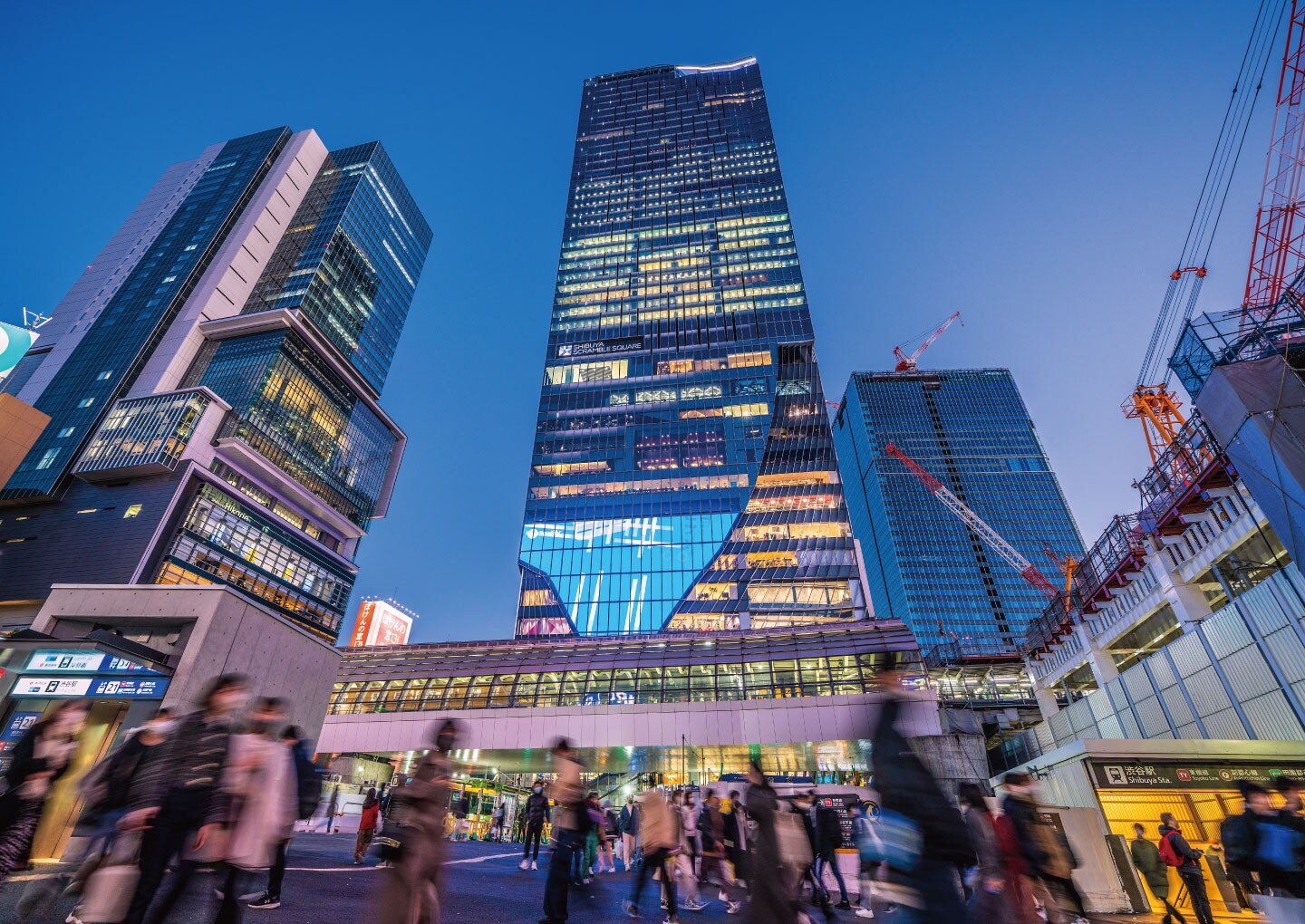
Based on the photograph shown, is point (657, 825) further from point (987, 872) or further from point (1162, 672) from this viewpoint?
point (1162, 672)

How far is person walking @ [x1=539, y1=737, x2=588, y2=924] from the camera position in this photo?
6438 millimetres

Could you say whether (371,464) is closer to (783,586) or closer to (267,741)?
(783,586)

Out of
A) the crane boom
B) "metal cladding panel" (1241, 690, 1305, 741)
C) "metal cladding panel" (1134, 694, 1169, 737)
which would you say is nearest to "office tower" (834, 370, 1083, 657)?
the crane boom

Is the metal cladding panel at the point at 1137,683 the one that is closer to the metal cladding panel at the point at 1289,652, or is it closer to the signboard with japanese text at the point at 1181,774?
the metal cladding panel at the point at 1289,652

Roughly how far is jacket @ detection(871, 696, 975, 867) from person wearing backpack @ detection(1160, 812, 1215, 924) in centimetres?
869

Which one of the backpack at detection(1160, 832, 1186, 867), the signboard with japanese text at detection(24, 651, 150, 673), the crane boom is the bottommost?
the backpack at detection(1160, 832, 1186, 867)

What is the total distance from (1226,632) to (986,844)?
73.7 feet

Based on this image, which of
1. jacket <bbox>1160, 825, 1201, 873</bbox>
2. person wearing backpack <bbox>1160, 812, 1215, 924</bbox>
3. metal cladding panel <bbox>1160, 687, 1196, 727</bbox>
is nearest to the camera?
person wearing backpack <bbox>1160, 812, 1215, 924</bbox>

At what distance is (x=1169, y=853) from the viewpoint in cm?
1001

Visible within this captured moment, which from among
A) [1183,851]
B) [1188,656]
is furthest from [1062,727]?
[1183,851]

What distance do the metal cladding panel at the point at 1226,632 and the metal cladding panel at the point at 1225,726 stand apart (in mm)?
1939

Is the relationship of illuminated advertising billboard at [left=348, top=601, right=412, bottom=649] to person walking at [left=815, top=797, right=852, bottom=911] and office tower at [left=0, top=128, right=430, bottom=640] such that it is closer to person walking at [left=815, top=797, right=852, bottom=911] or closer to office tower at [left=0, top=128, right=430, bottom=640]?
office tower at [left=0, top=128, right=430, bottom=640]

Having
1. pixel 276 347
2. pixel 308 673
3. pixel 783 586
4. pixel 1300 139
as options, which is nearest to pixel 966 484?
pixel 783 586

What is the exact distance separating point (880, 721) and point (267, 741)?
529 centimetres
